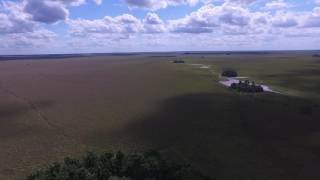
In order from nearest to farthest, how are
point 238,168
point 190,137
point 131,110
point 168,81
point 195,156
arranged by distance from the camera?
point 238,168 < point 195,156 < point 190,137 < point 131,110 < point 168,81

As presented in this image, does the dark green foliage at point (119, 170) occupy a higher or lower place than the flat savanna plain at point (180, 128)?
higher

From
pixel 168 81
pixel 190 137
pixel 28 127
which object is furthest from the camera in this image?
pixel 168 81

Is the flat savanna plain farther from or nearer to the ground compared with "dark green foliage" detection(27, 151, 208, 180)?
nearer to the ground

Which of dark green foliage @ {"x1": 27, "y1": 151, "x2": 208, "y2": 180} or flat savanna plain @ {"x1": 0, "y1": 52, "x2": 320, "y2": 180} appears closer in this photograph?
dark green foliage @ {"x1": 27, "y1": 151, "x2": 208, "y2": 180}

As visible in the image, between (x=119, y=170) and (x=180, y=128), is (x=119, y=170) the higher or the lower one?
the higher one

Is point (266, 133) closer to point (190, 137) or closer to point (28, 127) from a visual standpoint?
point (190, 137)

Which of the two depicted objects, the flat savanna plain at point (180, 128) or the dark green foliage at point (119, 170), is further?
the flat savanna plain at point (180, 128)

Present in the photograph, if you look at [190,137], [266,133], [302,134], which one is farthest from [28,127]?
[302,134]

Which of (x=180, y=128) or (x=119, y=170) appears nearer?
(x=119, y=170)
